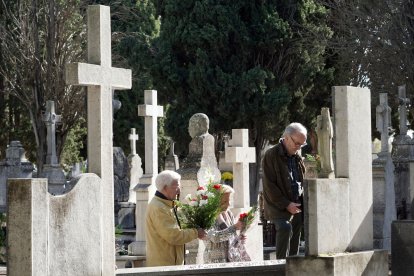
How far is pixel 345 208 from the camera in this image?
7.93 metres

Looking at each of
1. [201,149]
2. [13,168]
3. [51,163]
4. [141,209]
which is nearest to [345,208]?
[201,149]

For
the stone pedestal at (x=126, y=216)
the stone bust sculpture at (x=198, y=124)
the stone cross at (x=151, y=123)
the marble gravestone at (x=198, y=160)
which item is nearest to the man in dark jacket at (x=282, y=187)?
the marble gravestone at (x=198, y=160)

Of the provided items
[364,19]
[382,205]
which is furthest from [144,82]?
[382,205]

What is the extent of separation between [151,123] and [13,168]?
11776mm

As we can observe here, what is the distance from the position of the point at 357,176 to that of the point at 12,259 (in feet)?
8.69

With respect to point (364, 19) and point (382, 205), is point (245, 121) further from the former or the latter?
point (382, 205)

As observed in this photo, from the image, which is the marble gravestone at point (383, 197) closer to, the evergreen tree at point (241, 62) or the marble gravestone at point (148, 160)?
the marble gravestone at point (148, 160)

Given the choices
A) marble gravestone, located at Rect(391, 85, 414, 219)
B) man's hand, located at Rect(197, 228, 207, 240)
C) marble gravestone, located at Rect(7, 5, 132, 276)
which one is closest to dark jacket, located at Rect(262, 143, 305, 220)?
man's hand, located at Rect(197, 228, 207, 240)

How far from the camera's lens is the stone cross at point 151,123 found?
16.8 metres

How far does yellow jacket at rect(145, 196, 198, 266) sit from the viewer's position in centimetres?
859

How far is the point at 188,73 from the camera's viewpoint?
30938 mm

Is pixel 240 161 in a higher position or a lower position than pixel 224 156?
lower

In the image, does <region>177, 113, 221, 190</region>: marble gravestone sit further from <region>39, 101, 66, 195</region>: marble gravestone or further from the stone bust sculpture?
<region>39, 101, 66, 195</region>: marble gravestone

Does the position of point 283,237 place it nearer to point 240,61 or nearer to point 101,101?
point 101,101
